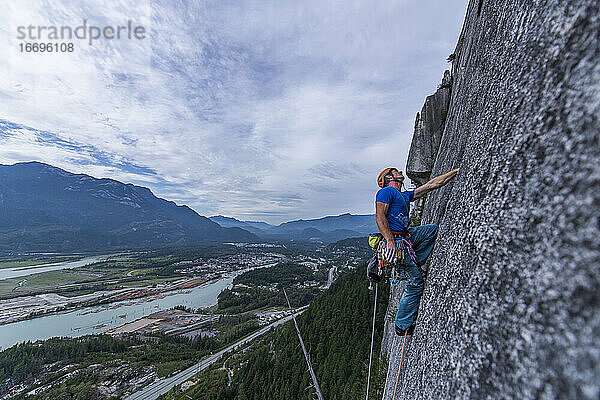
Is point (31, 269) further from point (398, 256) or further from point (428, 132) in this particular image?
point (398, 256)

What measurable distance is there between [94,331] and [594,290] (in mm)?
97794

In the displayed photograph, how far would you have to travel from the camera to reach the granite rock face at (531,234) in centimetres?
123

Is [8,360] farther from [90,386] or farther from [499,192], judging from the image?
[499,192]

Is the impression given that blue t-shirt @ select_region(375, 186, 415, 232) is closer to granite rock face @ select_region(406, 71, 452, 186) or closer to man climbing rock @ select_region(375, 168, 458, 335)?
man climbing rock @ select_region(375, 168, 458, 335)

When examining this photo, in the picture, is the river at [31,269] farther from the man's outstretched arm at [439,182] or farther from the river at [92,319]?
the man's outstretched arm at [439,182]

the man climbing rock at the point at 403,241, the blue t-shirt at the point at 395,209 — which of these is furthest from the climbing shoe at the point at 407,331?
the blue t-shirt at the point at 395,209

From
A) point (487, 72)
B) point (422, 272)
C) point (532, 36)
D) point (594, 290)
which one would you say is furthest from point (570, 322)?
point (487, 72)

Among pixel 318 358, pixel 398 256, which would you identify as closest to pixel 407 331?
pixel 398 256

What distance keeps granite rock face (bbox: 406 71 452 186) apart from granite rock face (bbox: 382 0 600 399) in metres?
7.42

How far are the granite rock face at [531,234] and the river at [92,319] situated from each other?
95881 millimetres

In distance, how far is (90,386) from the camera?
4878 cm

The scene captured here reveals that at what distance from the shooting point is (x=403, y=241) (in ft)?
12.4

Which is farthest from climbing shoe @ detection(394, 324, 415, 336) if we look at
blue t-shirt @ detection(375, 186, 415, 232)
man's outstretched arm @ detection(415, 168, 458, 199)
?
man's outstretched arm @ detection(415, 168, 458, 199)

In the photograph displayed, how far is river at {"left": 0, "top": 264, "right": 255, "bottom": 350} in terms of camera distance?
70938mm
